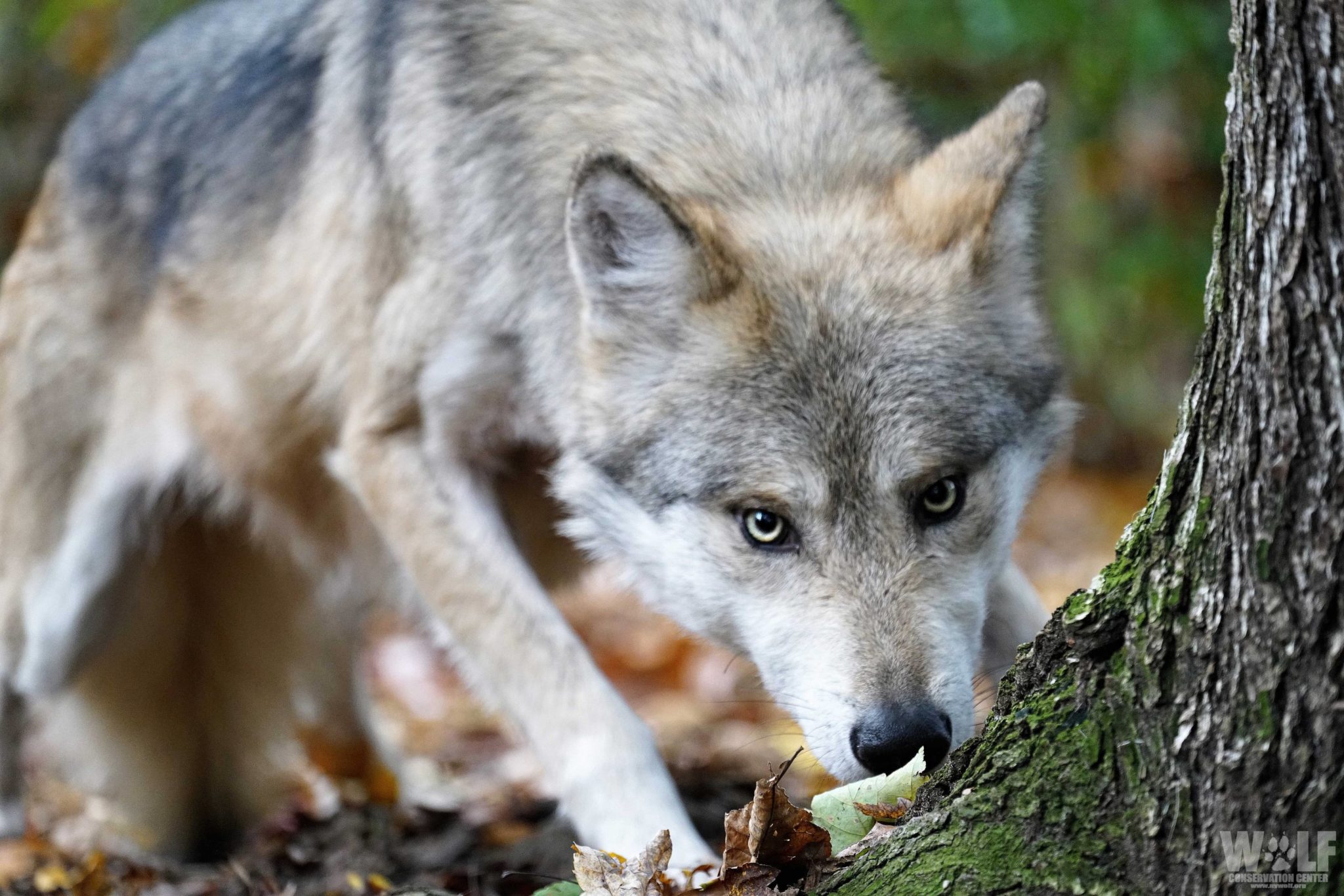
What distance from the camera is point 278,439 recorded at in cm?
425

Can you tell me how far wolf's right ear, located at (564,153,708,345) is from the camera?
289 cm

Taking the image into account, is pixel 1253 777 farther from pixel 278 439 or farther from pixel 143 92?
pixel 143 92

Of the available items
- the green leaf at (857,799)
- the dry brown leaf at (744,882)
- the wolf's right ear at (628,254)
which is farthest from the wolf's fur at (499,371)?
the dry brown leaf at (744,882)

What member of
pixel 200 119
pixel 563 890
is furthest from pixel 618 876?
pixel 200 119

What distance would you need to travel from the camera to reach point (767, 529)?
9.52ft

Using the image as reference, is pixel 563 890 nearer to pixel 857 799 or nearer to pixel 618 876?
pixel 618 876

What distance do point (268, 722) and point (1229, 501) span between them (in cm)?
428

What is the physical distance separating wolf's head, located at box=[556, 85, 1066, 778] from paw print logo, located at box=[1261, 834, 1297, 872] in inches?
35.5

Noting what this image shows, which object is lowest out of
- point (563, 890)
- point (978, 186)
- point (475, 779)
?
point (475, 779)

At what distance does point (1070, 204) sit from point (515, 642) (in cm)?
568

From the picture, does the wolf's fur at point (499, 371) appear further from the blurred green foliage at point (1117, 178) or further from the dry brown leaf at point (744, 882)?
the blurred green foliage at point (1117, 178)

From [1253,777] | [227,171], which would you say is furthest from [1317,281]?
[227,171]

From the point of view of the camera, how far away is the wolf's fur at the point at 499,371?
289 centimetres

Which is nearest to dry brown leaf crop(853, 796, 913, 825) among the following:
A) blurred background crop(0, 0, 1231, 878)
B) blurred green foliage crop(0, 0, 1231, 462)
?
blurred background crop(0, 0, 1231, 878)
